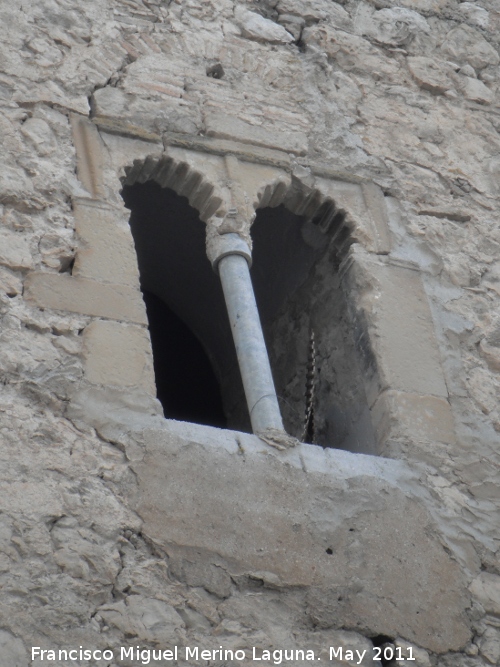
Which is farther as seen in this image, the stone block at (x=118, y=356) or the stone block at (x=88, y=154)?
the stone block at (x=88, y=154)

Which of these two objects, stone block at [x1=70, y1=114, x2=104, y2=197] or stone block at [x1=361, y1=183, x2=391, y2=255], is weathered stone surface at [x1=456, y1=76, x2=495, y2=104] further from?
stone block at [x1=70, y1=114, x2=104, y2=197]

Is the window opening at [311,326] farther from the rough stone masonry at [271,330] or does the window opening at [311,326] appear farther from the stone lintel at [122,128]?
the stone lintel at [122,128]

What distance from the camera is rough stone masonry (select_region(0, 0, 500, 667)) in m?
4.40

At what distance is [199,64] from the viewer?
617cm

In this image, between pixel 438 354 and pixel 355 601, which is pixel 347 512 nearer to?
pixel 355 601

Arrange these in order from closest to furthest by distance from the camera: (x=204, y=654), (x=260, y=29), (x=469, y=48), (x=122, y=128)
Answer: (x=204, y=654)
(x=122, y=128)
(x=260, y=29)
(x=469, y=48)

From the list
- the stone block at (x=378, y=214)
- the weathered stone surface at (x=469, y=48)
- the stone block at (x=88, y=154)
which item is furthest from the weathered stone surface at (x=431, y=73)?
the stone block at (x=88, y=154)

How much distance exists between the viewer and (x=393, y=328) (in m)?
5.56

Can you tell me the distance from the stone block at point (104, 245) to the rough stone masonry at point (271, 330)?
0.04 feet

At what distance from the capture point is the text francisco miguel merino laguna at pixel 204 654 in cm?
405

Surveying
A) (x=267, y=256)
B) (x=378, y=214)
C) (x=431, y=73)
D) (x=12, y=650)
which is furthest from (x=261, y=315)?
(x=12, y=650)

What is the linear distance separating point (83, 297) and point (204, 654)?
57.5 inches

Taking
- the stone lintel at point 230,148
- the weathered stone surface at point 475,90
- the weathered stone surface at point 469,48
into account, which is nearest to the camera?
the stone lintel at point 230,148

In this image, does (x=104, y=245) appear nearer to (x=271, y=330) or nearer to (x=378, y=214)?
(x=378, y=214)
